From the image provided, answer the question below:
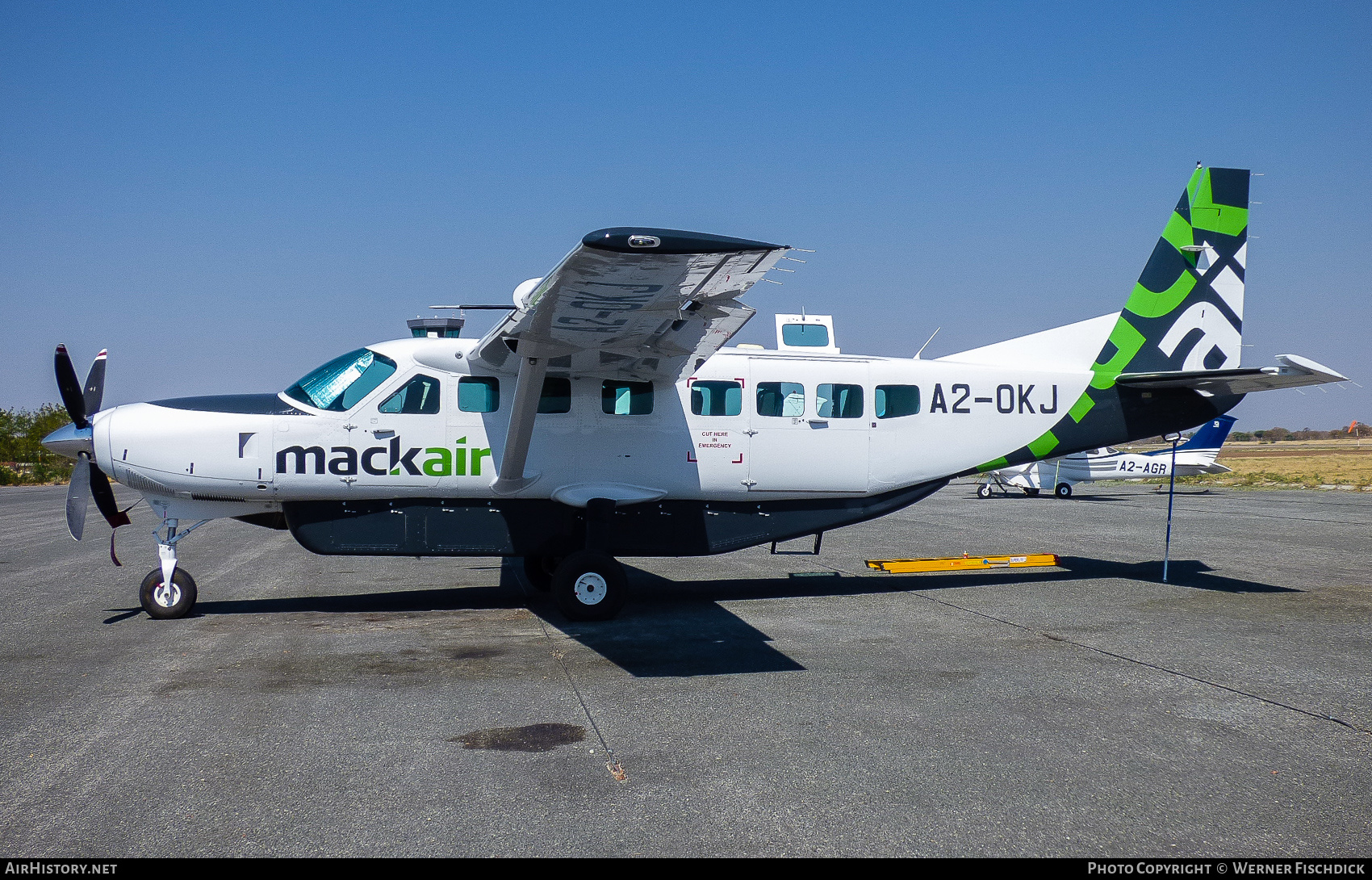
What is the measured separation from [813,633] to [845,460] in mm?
2670

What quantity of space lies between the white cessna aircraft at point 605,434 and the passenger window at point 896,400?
0.03m

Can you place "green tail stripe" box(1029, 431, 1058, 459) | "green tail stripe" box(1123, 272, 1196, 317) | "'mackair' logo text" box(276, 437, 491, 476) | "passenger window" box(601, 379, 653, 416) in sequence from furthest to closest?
"green tail stripe" box(1123, 272, 1196, 317), "green tail stripe" box(1029, 431, 1058, 459), "passenger window" box(601, 379, 653, 416), "'mackair' logo text" box(276, 437, 491, 476)

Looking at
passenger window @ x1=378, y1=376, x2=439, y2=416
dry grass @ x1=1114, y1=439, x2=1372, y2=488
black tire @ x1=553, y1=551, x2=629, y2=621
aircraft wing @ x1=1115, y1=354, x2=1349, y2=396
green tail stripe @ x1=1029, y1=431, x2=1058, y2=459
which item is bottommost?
black tire @ x1=553, y1=551, x2=629, y2=621

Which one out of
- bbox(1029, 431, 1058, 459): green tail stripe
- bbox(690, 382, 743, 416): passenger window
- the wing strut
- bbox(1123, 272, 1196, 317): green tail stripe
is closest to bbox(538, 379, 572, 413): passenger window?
the wing strut

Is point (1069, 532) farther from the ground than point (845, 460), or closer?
closer

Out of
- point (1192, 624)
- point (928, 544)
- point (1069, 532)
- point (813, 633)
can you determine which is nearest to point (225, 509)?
point (813, 633)

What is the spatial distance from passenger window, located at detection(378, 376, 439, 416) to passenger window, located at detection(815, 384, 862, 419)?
14.4 ft

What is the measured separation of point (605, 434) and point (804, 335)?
2890mm

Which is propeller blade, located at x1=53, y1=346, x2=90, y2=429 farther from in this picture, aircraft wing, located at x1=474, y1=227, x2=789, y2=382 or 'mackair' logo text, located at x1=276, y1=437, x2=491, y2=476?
aircraft wing, located at x1=474, y1=227, x2=789, y2=382

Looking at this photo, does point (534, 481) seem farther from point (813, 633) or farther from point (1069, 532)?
point (1069, 532)

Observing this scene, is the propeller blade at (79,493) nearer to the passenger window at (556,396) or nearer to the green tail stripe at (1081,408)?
the passenger window at (556,396)

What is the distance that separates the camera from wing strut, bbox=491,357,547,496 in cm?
844

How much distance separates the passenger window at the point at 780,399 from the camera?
34.0 feet
